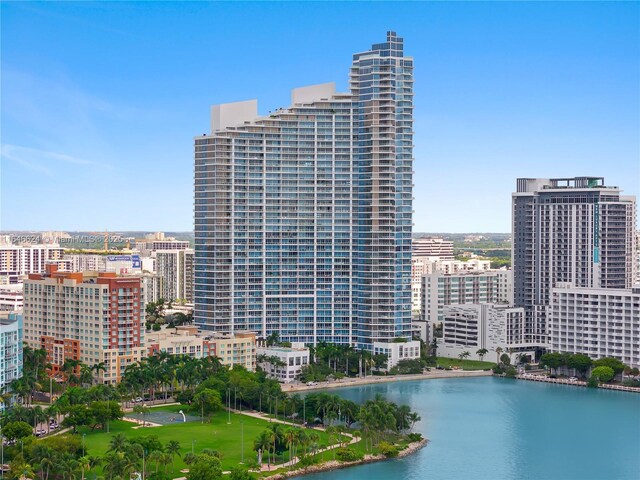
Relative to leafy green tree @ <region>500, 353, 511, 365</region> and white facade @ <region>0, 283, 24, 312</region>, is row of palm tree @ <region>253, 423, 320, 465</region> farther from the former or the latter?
white facade @ <region>0, 283, 24, 312</region>

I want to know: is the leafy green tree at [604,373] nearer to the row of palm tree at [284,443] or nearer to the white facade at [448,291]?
the white facade at [448,291]

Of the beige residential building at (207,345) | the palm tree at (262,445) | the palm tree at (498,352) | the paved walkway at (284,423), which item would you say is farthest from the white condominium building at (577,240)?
the palm tree at (262,445)

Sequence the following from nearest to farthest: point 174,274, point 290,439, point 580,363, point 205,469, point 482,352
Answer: point 205,469 < point 290,439 < point 580,363 < point 482,352 < point 174,274

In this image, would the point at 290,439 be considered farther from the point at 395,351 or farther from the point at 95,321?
the point at 395,351

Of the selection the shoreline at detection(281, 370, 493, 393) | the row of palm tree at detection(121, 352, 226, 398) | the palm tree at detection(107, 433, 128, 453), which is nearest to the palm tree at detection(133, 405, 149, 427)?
the row of palm tree at detection(121, 352, 226, 398)

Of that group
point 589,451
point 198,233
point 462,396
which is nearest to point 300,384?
point 462,396

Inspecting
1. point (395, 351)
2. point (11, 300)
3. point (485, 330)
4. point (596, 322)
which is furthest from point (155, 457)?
point (11, 300)
